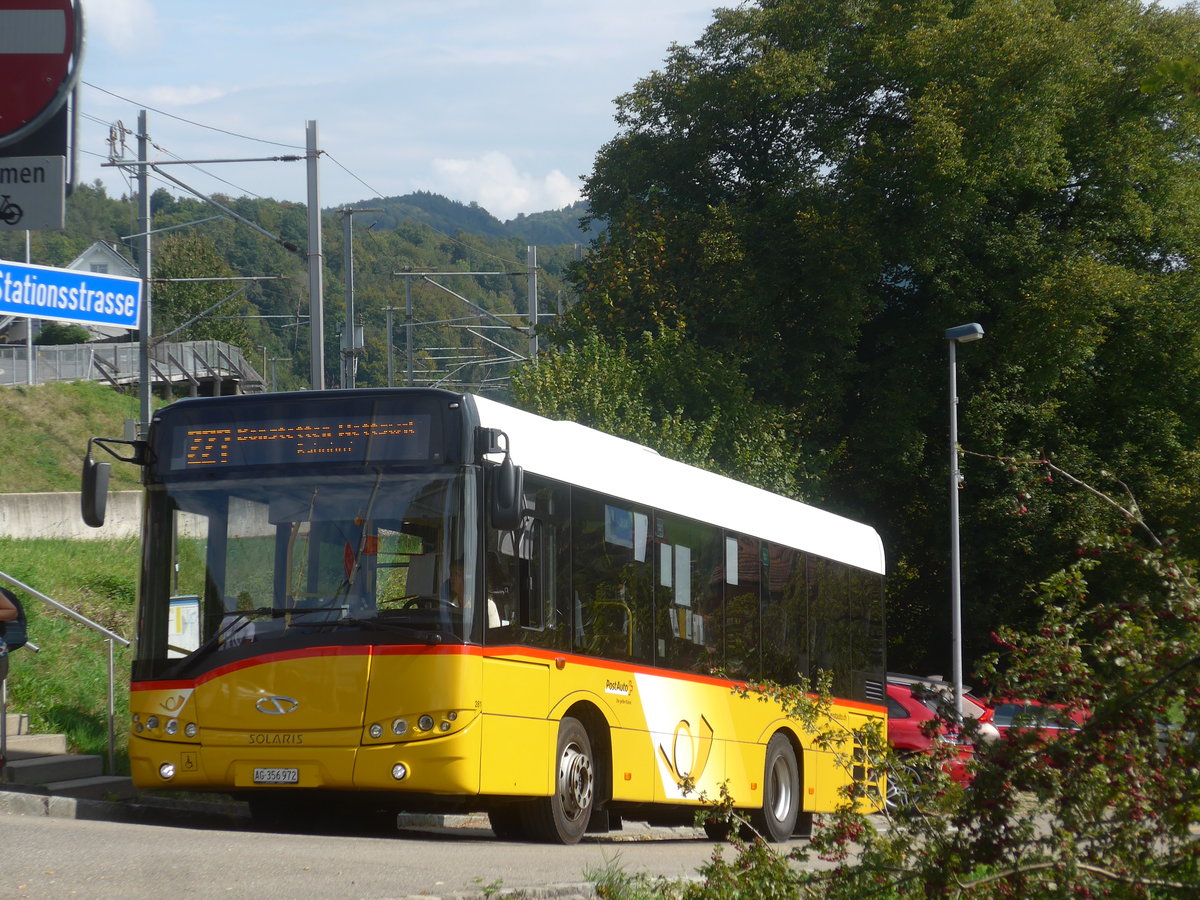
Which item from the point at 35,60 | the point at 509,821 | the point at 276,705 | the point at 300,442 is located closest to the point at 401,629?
the point at 276,705

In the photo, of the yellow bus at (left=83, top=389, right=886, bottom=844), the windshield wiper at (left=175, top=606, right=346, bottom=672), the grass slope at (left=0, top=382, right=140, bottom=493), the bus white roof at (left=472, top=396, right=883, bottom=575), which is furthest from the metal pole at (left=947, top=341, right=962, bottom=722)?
the grass slope at (left=0, top=382, right=140, bottom=493)

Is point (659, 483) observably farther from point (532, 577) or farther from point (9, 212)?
point (9, 212)

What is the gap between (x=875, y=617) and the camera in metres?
17.9

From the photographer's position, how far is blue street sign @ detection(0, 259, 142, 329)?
29.2ft

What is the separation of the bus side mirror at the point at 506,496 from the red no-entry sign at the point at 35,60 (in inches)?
206

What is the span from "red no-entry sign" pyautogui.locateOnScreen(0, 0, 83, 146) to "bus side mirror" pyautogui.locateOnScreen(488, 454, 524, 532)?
17.2ft

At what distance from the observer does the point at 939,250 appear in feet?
105

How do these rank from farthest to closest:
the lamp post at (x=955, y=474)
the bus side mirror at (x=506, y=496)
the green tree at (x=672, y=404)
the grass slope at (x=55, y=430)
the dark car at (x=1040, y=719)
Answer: the grass slope at (x=55, y=430), the lamp post at (x=955, y=474), the green tree at (x=672, y=404), the bus side mirror at (x=506, y=496), the dark car at (x=1040, y=719)

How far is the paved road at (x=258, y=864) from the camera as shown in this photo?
745cm

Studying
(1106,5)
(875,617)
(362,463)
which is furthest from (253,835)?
(1106,5)

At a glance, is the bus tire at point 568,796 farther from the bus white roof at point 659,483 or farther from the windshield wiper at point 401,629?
the bus white roof at point 659,483

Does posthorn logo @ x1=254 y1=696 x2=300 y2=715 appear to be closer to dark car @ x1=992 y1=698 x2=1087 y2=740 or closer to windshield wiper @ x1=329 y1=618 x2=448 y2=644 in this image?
windshield wiper @ x1=329 y1=618 x2=448 y2=644

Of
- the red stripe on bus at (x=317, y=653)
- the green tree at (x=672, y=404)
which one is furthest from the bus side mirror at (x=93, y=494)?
the green tree at (x=672, y=404)

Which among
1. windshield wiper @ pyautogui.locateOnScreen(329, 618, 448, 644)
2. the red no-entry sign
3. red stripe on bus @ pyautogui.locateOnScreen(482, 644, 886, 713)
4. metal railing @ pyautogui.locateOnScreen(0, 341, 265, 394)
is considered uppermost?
metal railing @ pyautogui.locateOnScreen(0, 341, 265, 394)
